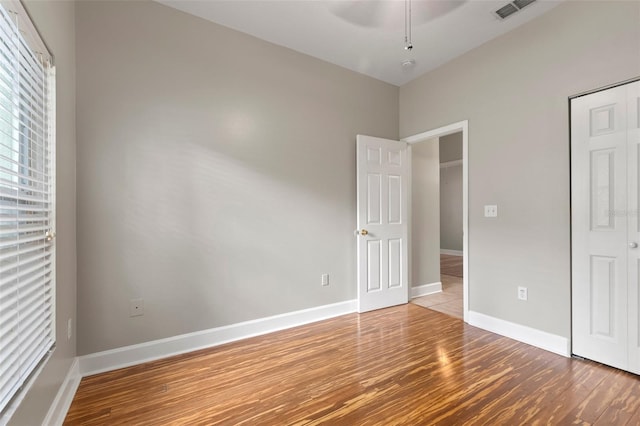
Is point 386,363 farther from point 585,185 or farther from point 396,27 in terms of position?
point 396,27

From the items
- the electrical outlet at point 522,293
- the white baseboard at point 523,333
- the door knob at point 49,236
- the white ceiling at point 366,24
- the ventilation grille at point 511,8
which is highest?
the white ceiling at point 366,24

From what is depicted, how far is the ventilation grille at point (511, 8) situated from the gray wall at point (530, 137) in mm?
278

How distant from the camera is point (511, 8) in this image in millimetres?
2439

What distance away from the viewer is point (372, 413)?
1.69m

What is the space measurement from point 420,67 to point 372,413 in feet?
11.7

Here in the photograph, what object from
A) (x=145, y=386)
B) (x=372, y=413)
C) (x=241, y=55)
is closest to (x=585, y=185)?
(x=372, y=413)

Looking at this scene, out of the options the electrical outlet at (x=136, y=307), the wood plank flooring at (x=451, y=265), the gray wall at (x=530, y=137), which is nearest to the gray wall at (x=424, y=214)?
the gray wall at (x=530, y=137)

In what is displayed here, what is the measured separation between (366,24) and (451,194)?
6385mm

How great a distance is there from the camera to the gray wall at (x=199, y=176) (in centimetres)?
218

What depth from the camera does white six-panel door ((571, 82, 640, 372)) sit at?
206 cm

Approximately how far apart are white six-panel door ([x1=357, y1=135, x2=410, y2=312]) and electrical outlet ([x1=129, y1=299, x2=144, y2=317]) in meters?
→ 2.21

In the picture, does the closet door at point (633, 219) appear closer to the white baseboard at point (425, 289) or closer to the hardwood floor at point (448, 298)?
the hardwood floor at point (448, 298)

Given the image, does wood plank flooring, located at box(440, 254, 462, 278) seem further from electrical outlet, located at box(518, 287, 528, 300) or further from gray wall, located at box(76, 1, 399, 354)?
gray wall, located at box(76, 1, 399, 354)

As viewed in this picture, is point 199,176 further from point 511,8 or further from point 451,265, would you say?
point 451,265
